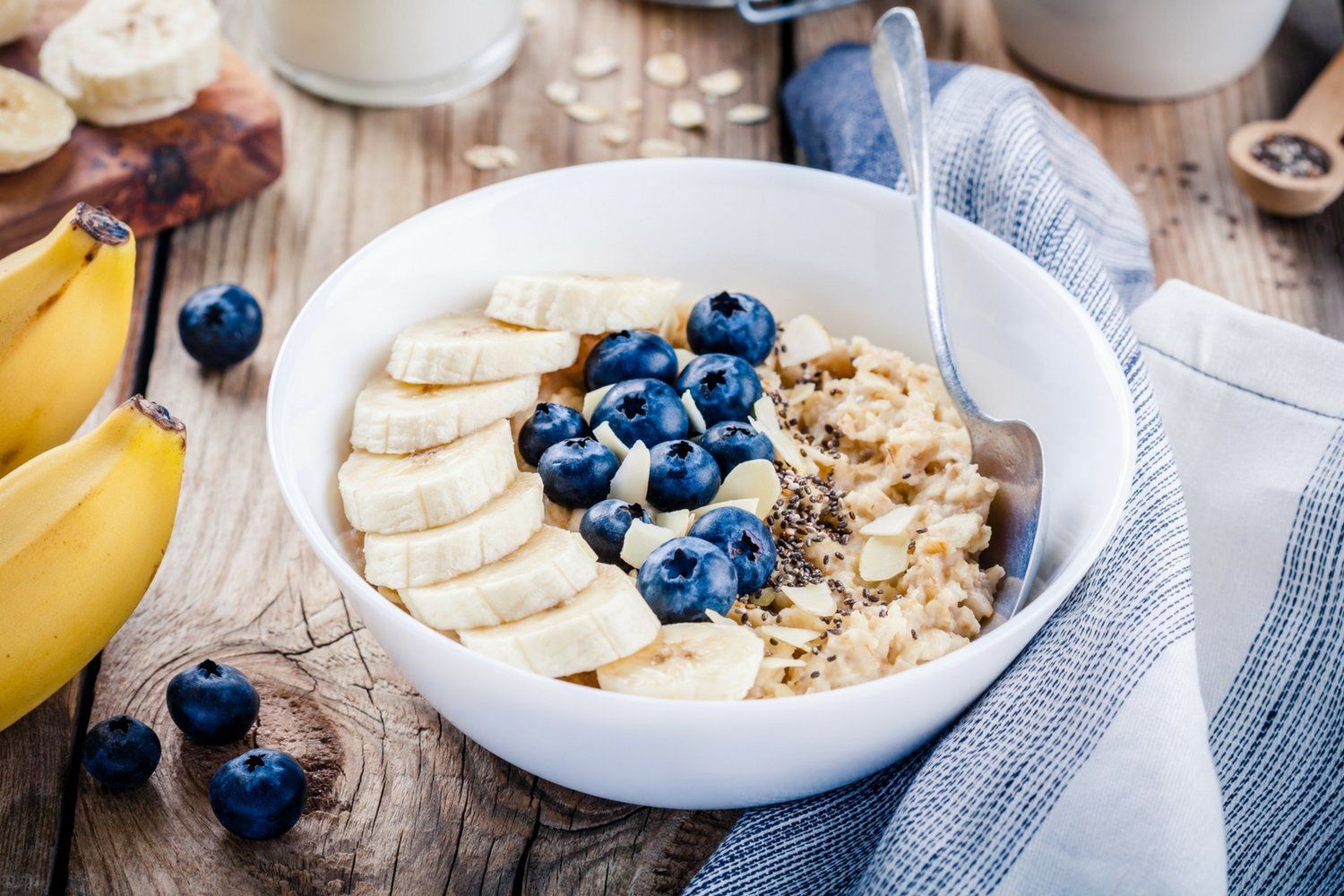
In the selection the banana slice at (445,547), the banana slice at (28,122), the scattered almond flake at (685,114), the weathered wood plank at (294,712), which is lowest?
the weathered wood plank at (294,712)

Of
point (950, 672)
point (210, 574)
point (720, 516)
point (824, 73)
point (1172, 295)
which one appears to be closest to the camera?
point (950, 672)

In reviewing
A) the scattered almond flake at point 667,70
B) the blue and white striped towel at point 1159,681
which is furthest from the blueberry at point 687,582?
the scattered almond flake at point 667,70

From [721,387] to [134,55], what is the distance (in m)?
1.17

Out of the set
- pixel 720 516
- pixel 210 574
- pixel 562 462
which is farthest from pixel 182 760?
pixel 720 516

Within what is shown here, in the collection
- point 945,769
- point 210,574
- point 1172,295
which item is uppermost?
point 1172,295

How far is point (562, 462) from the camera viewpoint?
1.30 meters

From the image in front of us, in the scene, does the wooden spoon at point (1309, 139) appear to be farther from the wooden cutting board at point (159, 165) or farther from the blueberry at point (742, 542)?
the wooden cutting board at point (159, 165)

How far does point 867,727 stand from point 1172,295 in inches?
33.6

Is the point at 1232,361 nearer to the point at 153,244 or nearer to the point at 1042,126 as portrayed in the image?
the point at 1042,126

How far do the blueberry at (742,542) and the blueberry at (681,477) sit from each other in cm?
5

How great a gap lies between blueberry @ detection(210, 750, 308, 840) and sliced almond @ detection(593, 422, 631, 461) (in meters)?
0.46

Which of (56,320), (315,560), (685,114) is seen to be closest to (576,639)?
(315,560)

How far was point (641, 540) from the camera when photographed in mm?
1233

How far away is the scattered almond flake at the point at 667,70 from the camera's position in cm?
227
